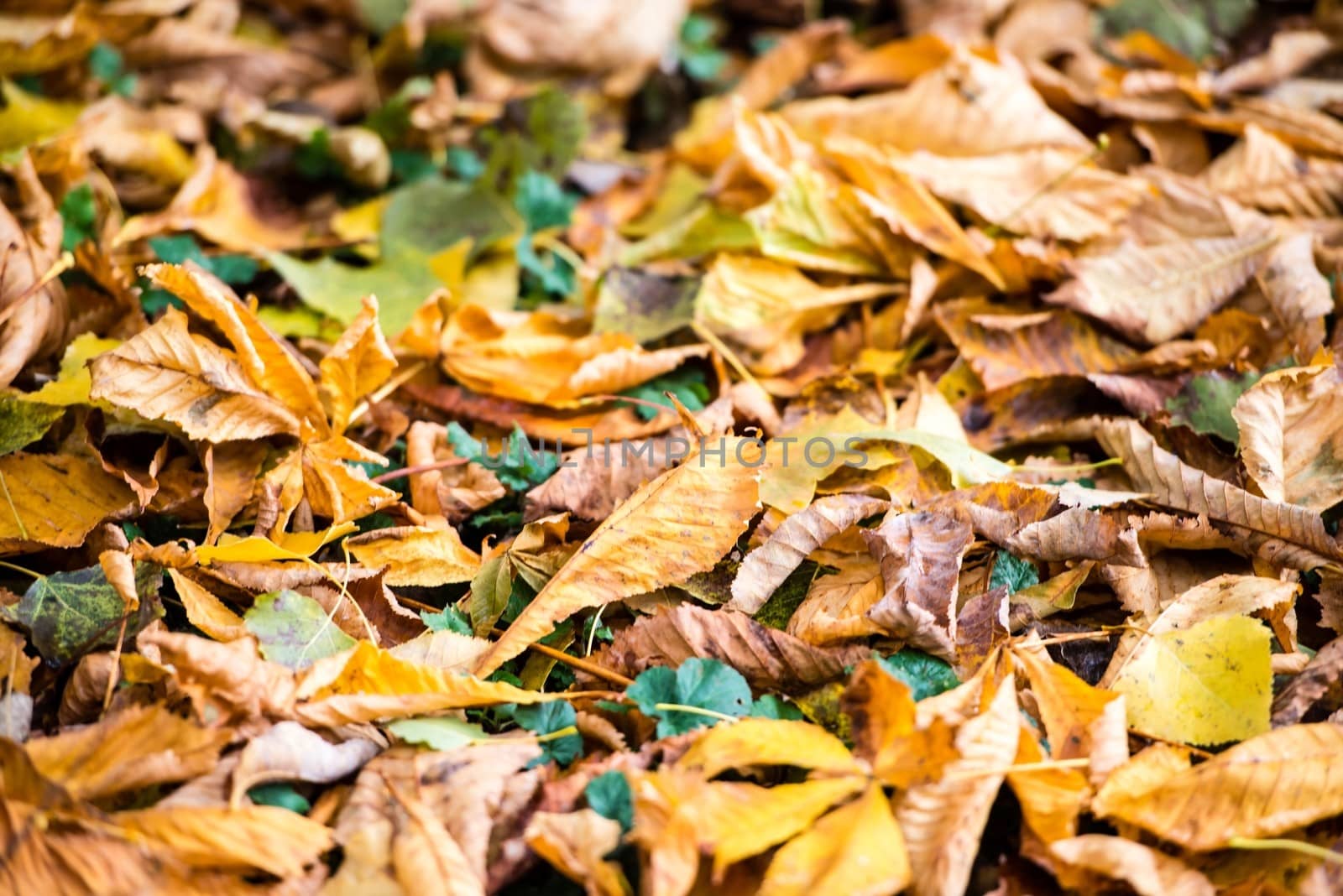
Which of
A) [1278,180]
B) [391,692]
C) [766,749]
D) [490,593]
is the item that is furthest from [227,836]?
[1278,180]

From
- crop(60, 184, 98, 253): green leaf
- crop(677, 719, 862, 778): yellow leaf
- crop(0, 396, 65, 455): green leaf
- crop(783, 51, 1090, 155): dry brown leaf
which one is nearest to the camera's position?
crop(677, 719, 862, 778): yellow leaf

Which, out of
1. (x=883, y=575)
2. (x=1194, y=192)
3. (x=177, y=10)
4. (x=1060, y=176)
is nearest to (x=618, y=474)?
(x=883, y=575)

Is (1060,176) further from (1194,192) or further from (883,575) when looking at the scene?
(883,575)

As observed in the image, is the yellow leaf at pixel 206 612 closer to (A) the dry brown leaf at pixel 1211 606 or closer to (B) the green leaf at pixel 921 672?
(B) the green leaf at pixel 921 672

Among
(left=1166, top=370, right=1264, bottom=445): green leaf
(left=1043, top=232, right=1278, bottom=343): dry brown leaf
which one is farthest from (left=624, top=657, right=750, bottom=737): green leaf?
(left=1043, top=232, right=1278, bottom=343): dry brown leaf

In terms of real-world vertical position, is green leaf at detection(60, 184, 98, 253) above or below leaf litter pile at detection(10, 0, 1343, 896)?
above

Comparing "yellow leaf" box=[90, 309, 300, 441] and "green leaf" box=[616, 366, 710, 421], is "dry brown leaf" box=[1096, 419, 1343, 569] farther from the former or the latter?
"yellow leaf" box=[90, 309, 300, 441]
